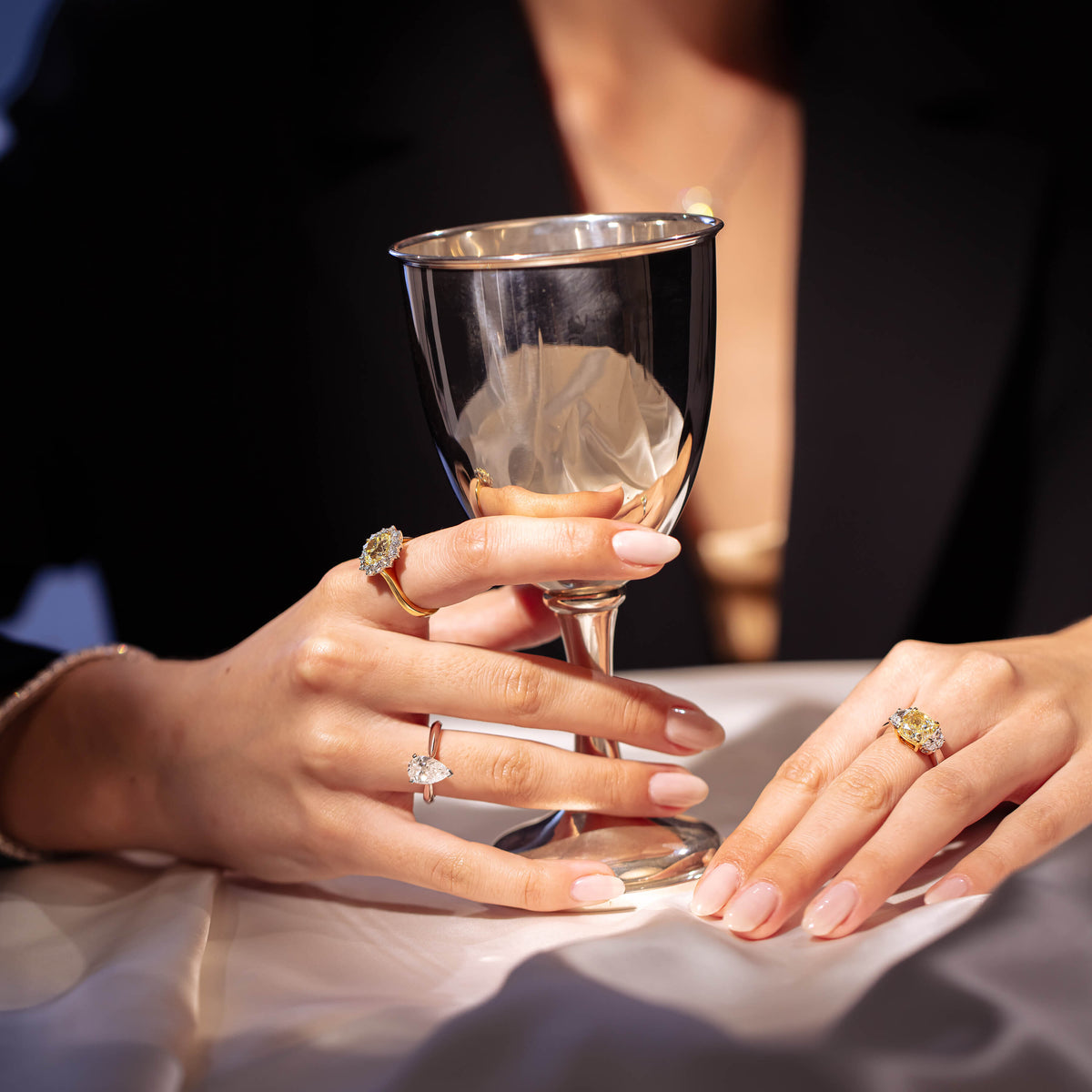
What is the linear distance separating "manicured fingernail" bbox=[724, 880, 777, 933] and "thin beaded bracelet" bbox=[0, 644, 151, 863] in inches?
15.5

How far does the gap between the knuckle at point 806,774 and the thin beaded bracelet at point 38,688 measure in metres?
0.41

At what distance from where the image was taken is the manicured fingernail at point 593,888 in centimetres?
45

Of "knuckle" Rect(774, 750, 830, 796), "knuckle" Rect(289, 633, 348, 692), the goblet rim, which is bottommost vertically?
"knuckle" Rect(774, 750, 830, 796)

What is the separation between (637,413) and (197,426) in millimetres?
797

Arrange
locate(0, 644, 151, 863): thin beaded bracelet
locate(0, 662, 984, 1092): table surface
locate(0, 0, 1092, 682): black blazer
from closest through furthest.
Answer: locate(0, 662, 984, 1092): table surface
locate(0, 644, 151, 863): thin beaded bracelet
locate(0, 0, 1092, 682): black blazer

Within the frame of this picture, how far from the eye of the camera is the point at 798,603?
1082 millimetres

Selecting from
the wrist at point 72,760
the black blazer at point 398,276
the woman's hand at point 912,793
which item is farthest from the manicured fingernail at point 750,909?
the black blazer at point 398,276

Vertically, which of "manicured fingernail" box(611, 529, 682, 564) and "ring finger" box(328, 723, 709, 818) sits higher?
"manicured fingernail" box(611, 529, 682, 564)

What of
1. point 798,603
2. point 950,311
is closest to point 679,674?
point 798,603

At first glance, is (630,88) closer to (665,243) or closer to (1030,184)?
(1030,184)

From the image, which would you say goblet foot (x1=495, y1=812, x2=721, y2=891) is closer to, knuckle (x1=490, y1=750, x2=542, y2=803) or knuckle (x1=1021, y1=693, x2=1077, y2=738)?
knuckle (x1=490, y1=750, x2=542, y2=803)

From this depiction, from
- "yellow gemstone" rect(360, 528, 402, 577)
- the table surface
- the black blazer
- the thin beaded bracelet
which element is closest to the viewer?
the table surface

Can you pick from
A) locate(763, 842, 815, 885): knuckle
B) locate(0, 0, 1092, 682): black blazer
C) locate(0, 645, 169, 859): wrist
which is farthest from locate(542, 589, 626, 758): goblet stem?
locate(0, 0, 1092, 682): black blazer

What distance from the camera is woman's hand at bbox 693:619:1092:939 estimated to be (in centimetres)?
42
